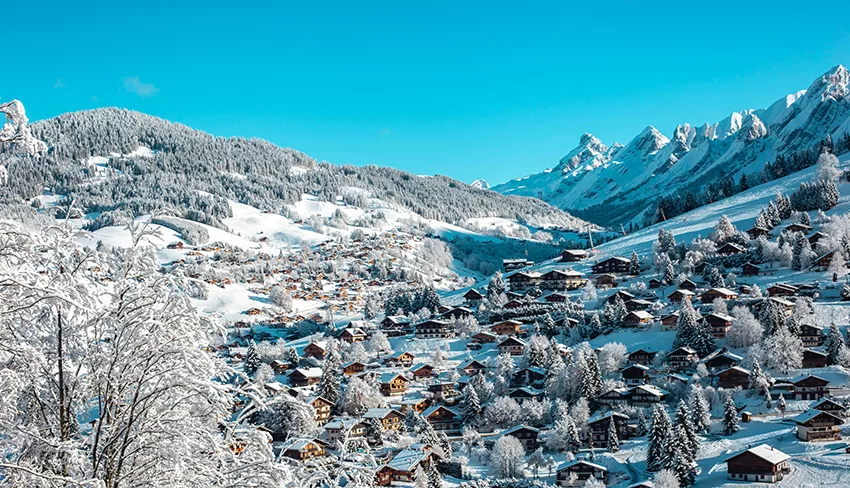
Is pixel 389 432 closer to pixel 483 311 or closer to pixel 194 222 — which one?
pixel 483 311

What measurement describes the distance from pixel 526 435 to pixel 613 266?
132 ft

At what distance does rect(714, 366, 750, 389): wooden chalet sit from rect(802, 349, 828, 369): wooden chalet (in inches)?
170

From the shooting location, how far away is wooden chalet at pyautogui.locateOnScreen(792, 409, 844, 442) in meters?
36.0

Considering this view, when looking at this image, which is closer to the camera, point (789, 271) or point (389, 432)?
point (389, 432)

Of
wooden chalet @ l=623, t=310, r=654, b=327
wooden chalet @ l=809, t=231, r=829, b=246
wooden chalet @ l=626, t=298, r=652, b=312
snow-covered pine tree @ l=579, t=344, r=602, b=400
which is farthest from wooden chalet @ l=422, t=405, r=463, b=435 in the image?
wooden chalet @ l=809, t=231, r=829, b=246

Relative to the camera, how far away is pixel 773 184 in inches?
4304

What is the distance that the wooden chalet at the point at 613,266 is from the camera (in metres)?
78.7

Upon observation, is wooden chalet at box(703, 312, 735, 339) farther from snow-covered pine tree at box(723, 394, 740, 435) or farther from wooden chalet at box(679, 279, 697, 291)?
snow-covered pine tree at box(723, 394, 740, 435)

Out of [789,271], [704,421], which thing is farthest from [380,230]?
[704,421]

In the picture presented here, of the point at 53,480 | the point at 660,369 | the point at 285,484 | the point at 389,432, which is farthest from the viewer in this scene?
the point at 660,369

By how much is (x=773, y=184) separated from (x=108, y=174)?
162 meters

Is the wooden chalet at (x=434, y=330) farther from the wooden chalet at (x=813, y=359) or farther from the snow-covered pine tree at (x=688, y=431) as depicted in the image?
the wooden chalet at (x=813, y=359)

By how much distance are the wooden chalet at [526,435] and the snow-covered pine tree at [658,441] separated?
791 cm

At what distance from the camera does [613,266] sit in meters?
79.1
